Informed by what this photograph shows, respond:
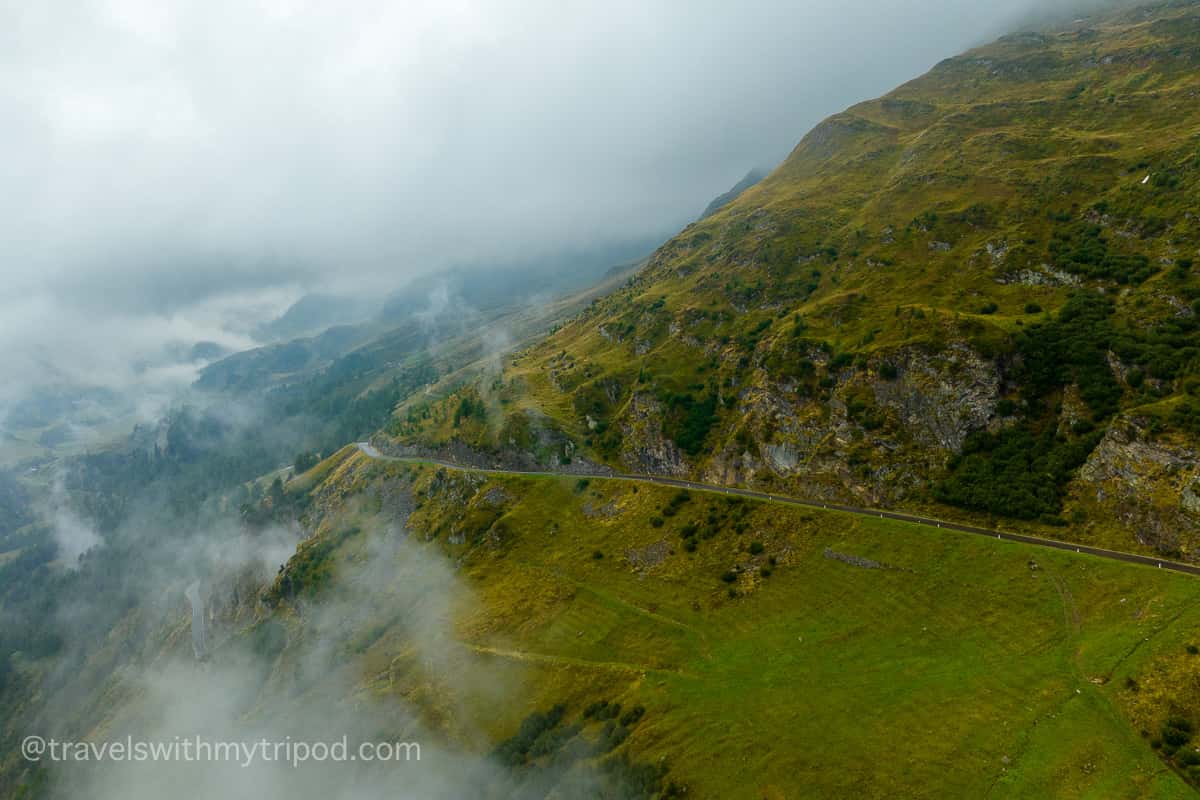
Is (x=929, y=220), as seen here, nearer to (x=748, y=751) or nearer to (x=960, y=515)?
(x=960, y=515)

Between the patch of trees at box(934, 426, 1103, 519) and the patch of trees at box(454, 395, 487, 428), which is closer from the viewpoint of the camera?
the patch of trees at box(934, 426, 1103, 519)

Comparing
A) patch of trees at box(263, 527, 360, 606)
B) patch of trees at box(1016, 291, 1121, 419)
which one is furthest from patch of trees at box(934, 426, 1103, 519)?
patch of trees at box(263, 527, 360, 606)

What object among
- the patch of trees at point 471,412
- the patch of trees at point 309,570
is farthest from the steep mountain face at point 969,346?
the patch of trees at point 309,570

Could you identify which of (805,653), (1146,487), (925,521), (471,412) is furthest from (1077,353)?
(471,412)

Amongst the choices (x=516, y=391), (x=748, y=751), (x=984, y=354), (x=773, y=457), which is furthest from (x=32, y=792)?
(x=984, y=354)

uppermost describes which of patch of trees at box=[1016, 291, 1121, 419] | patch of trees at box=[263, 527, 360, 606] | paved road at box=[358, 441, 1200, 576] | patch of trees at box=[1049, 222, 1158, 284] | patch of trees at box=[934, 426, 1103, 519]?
patch of trees at box=[1049, 222, 1158, 284]

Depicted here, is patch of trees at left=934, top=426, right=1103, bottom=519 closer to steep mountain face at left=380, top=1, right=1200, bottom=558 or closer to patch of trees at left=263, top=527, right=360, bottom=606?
steep mountain face at left=380, top=1, right=1200, bottom=558

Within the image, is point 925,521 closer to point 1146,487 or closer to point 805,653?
point 1146,487

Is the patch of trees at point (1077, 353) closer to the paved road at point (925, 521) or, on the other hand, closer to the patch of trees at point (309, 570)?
the paved road at point (925, 521)
